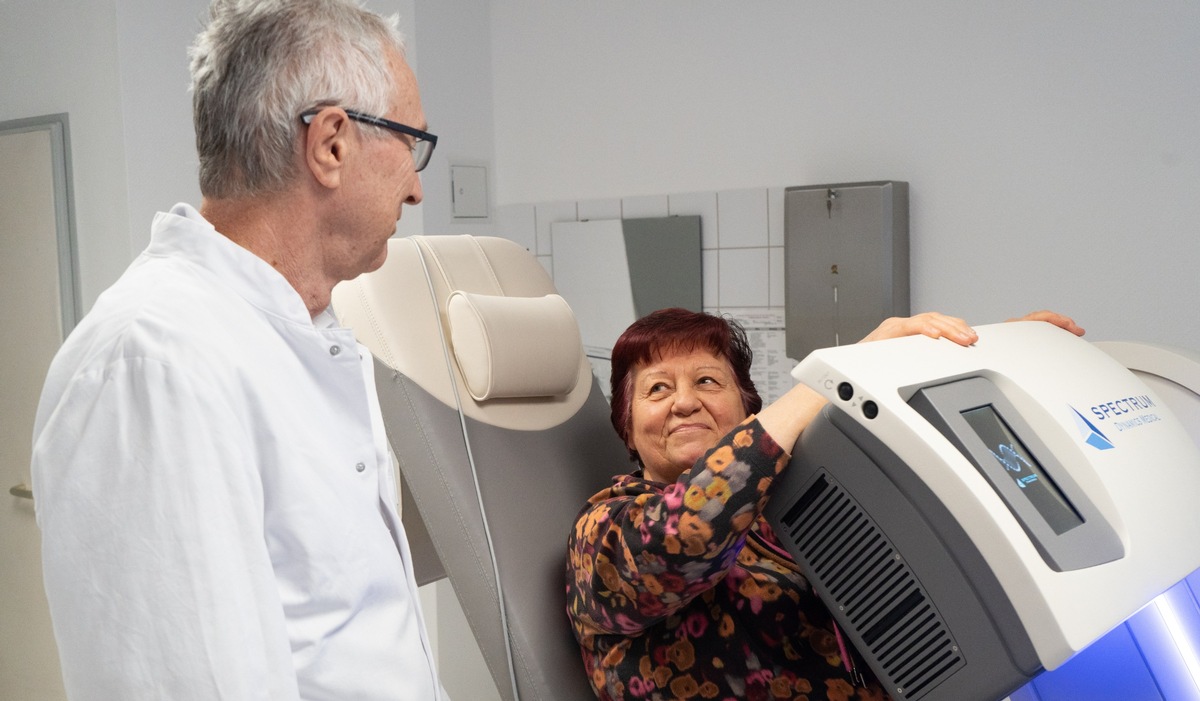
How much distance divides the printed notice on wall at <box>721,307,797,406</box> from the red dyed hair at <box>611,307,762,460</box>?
2.52 feet

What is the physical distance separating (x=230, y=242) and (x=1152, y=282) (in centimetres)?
179

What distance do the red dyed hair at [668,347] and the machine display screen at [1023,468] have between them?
0.64 metres

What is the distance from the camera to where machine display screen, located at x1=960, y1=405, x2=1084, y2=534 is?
0.93 meters

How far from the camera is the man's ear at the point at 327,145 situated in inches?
34.9

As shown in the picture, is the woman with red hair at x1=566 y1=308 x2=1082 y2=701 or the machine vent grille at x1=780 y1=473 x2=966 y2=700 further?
the woman with red hair at x1=566 y1=308 x2=1082 y2=701

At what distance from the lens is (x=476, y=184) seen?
292cm

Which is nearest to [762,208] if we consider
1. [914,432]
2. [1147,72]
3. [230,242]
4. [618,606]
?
[1147,72]

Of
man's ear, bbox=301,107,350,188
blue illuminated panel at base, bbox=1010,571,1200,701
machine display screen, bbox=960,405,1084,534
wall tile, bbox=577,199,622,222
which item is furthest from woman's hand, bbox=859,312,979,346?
wall tile, bbox=577,199,622,222

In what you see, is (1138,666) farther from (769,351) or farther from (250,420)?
(769,351)

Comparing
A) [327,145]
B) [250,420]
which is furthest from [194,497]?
[327,145]

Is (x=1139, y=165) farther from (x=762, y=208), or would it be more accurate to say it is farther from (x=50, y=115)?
(x=50, y=115)

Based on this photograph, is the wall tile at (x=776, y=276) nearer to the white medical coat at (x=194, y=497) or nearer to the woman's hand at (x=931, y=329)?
the woman's hand at (x=931, y=329)

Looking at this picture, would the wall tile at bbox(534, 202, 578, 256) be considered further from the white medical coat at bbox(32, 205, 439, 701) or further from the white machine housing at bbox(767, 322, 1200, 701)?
the white medical coat at bbox(32, 205, 439, 701)

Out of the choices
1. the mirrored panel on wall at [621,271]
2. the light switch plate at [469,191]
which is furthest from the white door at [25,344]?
the mirrored panel on wall at [621,271]
